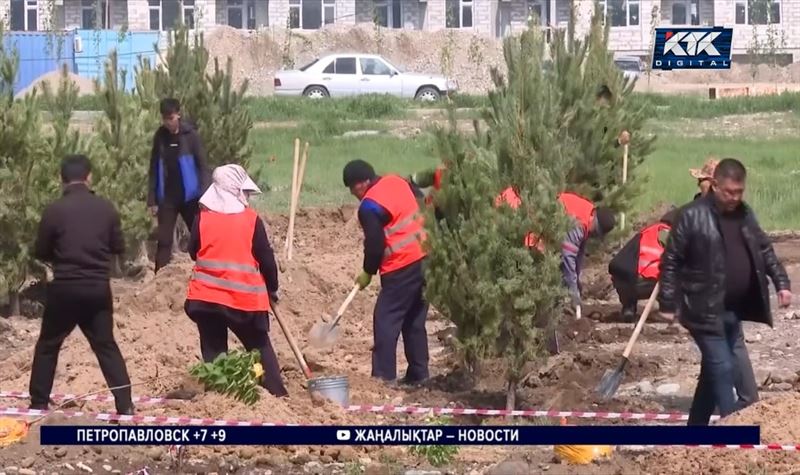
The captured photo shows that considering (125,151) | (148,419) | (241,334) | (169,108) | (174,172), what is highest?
(169,108)

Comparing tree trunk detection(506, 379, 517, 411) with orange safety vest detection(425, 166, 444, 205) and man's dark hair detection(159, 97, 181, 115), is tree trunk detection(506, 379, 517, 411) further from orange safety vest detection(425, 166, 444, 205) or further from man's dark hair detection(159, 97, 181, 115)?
man's dark hair detection(159, 97, 181, 115)

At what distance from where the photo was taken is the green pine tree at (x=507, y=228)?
382 inches

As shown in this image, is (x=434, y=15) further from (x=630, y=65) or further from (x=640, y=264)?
(x=640, y=264)

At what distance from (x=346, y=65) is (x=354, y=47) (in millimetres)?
15806

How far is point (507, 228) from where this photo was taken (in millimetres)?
9703

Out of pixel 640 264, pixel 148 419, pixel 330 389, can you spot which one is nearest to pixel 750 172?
pixel 640 264

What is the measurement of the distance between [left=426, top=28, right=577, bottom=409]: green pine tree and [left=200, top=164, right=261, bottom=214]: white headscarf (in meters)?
1.23

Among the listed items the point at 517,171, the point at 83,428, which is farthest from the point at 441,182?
the point at 83,428

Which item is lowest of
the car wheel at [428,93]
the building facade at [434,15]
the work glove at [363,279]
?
the work glove at [363,279]

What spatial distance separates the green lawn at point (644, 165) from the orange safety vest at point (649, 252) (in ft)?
16.8

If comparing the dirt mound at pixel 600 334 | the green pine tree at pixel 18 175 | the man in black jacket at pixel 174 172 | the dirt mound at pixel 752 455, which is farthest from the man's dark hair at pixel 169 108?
the dirt mound at pixel 752 455

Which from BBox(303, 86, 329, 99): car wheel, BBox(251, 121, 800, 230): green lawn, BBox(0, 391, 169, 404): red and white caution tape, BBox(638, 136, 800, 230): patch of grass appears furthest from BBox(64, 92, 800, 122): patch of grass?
BBox(0, 391, 169, 404): red and white caution tape

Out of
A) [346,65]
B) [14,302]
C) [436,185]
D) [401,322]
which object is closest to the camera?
[436,185]

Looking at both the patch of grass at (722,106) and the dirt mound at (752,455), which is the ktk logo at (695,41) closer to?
the dirt mound at (752,455)
